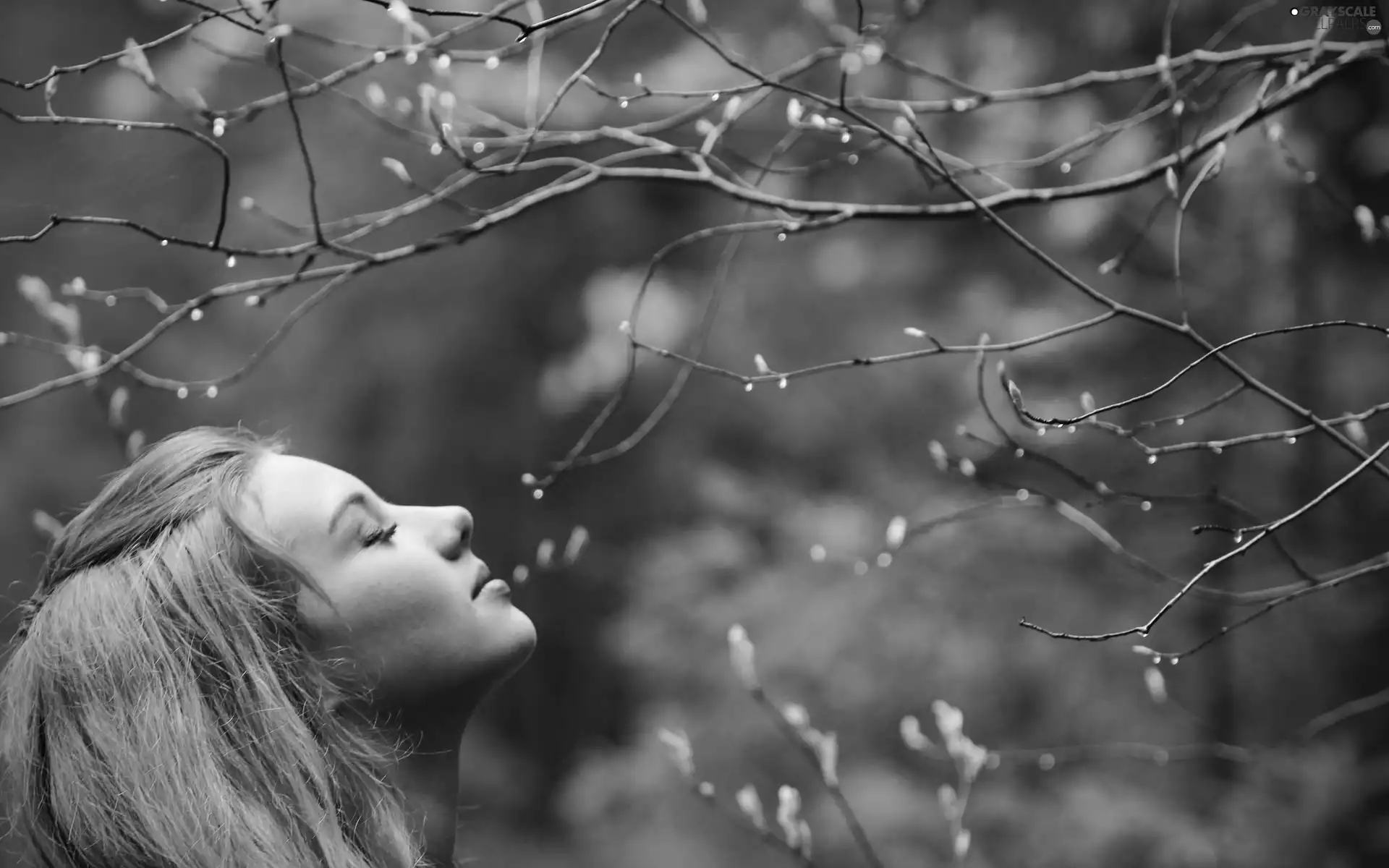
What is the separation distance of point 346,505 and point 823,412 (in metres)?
2.31

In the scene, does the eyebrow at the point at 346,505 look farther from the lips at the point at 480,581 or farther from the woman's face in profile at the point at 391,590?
the lips at the point at 480,581

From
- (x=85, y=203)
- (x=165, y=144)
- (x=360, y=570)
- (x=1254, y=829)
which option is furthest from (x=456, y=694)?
(x=1254, y=829)

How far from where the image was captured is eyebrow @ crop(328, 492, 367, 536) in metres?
1.17

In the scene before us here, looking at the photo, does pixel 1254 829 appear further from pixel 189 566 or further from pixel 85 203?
pixel 85 203

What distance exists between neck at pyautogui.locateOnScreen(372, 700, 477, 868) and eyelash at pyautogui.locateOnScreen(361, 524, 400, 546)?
0.17m

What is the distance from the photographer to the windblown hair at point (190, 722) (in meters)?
1.06

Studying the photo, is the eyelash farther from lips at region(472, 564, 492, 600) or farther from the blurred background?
the blurred background

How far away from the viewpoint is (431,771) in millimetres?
1205

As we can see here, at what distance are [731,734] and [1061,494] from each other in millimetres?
1061

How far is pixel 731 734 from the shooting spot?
315cm

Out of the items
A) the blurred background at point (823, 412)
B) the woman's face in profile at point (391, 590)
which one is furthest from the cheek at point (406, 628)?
the blurred background at point (823, 412)

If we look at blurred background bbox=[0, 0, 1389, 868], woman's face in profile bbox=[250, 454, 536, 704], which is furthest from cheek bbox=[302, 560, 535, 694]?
blurred background bbox=[0, 0, 1389, 868]

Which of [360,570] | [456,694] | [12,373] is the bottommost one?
[12,373]

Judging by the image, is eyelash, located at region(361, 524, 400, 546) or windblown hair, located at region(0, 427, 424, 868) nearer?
windblown hair, located at region(0, 427, 424, 868)
